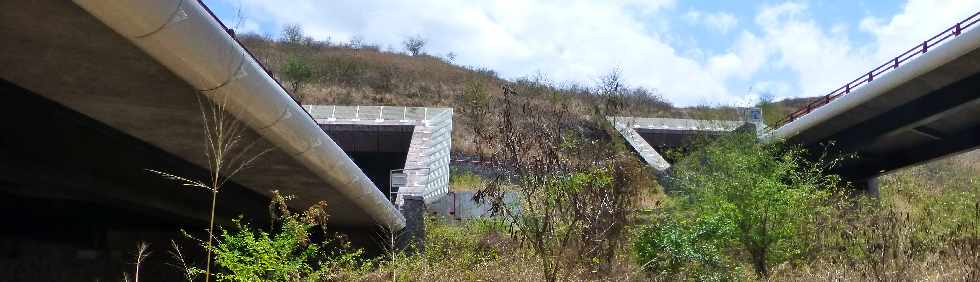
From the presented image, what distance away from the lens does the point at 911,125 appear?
21766 millimetres

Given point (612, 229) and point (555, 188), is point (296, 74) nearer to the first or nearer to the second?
point (612, 229)

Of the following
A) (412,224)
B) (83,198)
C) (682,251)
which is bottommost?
(682,251)

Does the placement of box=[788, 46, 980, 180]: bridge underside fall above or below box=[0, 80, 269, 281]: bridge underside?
above

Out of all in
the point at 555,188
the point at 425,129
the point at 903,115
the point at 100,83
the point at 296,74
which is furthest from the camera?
the point at 296,74

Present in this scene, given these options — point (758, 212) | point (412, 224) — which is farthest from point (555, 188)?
point (412, 224)

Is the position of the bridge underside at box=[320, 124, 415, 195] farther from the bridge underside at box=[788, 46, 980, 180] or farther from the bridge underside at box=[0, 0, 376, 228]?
the bridge underside at box=[0, 0, 376, 228]

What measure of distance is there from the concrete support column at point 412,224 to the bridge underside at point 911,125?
1365 cm

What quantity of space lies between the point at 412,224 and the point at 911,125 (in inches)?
598

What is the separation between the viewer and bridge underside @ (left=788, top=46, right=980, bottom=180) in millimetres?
19406

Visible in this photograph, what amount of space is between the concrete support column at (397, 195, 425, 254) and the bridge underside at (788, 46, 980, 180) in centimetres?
1365

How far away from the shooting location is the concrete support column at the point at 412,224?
15906 mm

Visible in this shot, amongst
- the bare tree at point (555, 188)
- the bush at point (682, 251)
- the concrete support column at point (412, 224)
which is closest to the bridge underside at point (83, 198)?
the concrete support column at point (412, 224)

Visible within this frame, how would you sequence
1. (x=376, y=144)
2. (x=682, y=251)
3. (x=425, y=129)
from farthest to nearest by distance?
(x=376, y=144), (x=425, y=129), (x=682, y=251)

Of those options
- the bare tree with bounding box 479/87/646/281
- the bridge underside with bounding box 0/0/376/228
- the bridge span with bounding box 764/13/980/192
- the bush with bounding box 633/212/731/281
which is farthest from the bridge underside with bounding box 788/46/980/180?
the bridge underside with bounding box 0/0/376/228
